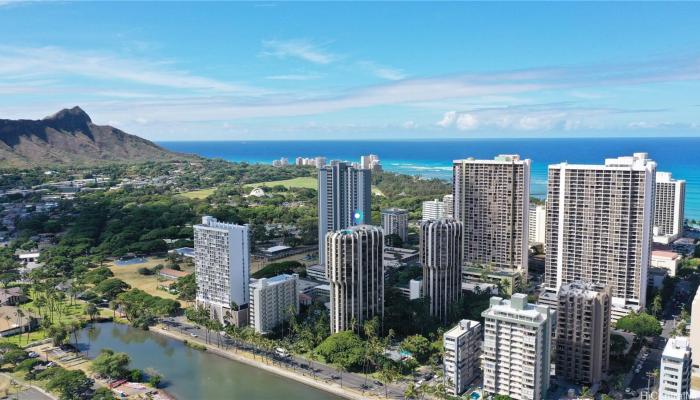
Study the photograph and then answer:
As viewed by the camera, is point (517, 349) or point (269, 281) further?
point (269, 281)

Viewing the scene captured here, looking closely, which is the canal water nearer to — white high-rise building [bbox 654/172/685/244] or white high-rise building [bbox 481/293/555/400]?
white high-rise building [bbox 481/293/555/400]

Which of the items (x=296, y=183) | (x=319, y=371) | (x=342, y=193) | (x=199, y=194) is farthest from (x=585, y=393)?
(x=296, y=183)

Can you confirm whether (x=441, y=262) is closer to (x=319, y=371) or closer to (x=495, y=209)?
(x=319, y=371)

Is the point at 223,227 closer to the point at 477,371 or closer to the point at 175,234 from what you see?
the point at 477,371

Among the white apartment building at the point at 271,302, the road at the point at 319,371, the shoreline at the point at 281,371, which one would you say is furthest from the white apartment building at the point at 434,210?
the shoreline at the point at 281,371

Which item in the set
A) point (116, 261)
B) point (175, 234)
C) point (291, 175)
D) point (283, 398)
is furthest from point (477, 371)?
point (291, 175)

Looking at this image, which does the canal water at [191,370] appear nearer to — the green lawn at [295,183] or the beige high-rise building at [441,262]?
the beige high-rise building at [441,262]

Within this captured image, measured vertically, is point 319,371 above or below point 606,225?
below
